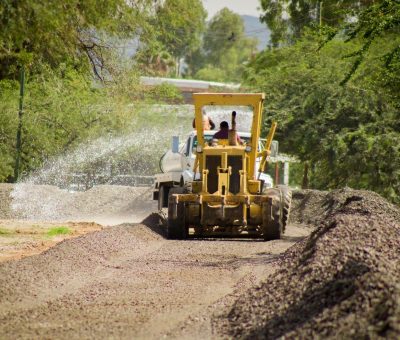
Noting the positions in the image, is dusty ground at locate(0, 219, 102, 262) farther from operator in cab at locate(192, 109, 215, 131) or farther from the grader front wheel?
the grader front wheel

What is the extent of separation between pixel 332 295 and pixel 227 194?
40.9 ft

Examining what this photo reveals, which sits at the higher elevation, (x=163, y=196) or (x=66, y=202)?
(x=163, y=196)

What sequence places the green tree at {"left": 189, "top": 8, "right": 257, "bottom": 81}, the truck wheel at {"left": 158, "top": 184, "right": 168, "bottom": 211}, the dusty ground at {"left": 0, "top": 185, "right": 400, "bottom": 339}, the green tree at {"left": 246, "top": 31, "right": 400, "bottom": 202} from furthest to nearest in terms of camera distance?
the green tree at {"left": 189, "top": 8, "right": 257, "bottom": 81}
the green tree at {"left": 246, "top": 31, "right": 400, "bottom": 202}
the truck wheel at {"left": 158, "top": 184, "right": 168, "bottom": 211}
the dusty ground at {"left": 0, "top": 185, "right": 400, "bottom": 339}

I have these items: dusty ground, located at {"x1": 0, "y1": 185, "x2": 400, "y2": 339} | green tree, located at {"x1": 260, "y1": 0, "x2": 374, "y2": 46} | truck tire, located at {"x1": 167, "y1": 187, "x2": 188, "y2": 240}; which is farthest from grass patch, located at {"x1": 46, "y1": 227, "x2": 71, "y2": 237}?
green tree, located at {"x1": 260, "y1": 0, "x2": 374, "y2": 46}

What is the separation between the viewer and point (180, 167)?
26766mm

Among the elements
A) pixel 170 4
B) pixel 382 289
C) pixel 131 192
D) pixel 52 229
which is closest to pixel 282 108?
pixel 131 192

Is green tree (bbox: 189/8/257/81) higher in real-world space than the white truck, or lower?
higher

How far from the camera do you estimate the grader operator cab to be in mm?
22297

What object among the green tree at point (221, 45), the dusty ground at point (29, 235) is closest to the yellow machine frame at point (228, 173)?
the dusty ground at point (29, 235)

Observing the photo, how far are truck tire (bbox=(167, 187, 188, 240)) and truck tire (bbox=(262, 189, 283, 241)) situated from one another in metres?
1.68

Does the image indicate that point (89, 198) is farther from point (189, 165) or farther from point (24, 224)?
point (189, 165)

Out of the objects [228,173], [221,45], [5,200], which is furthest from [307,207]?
[221,45]

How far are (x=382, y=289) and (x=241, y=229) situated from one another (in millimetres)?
13738

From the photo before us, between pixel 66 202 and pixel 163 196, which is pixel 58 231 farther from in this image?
pixel 66 202
